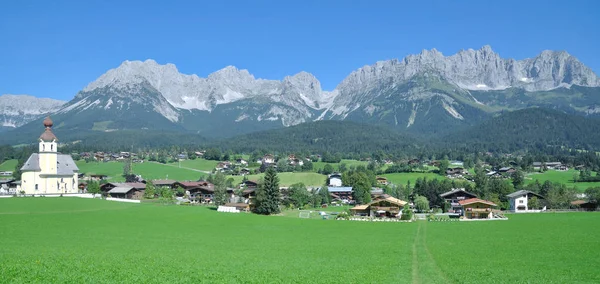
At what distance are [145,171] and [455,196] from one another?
3924 inches

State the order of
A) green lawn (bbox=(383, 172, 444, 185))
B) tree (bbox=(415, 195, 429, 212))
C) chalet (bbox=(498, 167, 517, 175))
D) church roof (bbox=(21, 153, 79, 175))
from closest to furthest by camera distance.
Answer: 1. church roof (bbox=(21, 153, 79, 175))
2. tree (bbox=(415, 195, 429, 212))
3. green lawn (bbox=(383, 172, 444, 185))
4. chalet (bbox=(498, 167, 517, 175))

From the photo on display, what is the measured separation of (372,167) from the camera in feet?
556

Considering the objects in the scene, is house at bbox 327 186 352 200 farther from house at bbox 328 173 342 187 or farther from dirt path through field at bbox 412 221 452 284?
dirt path through field at bbox 412 221 452 284

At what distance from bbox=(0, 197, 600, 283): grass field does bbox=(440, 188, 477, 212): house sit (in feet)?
111

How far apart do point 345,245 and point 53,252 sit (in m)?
20.5

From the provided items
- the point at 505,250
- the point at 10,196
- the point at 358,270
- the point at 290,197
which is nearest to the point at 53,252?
the point at 358,270

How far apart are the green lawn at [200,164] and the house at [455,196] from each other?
10055 cm

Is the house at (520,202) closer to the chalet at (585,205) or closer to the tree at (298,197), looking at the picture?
the chalet at (585,205)

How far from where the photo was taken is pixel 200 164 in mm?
189625

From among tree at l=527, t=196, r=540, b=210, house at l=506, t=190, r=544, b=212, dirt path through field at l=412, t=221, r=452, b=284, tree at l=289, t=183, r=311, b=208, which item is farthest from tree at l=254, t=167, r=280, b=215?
A: tree at l=527, t=196, r=540, b=210

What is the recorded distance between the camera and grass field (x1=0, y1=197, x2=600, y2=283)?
25.1 m

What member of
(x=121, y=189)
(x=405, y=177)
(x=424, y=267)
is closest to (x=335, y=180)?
(x=405, y=177)

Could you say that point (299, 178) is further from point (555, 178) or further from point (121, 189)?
point (555, 178)

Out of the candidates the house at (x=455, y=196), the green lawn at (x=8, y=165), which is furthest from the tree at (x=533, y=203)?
the green lawn at (x=8, y=165)
